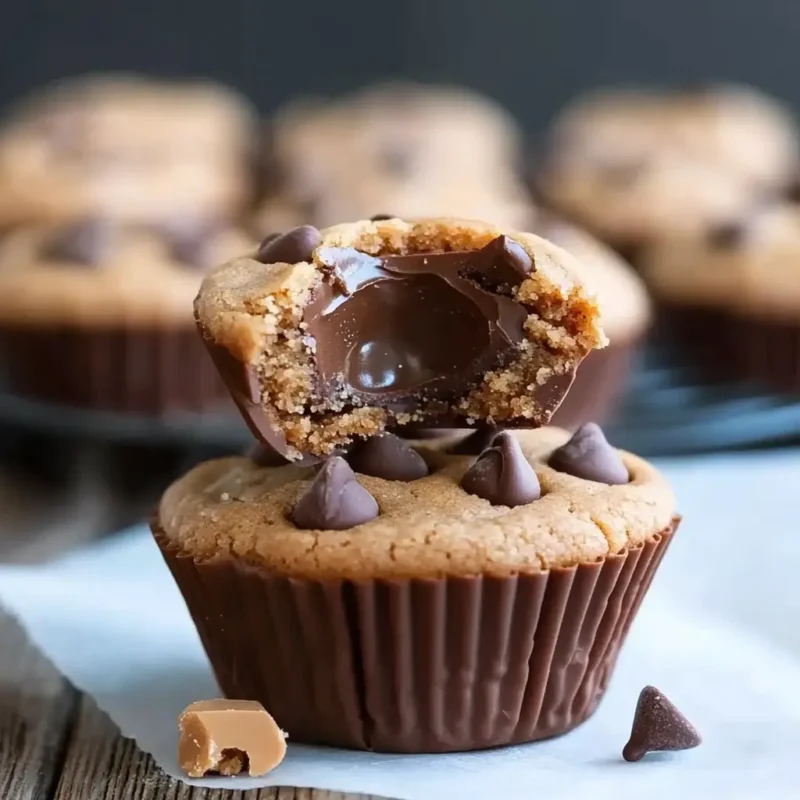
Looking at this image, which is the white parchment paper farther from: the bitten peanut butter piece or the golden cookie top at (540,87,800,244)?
the golden cookie top at (540,87,800,244)

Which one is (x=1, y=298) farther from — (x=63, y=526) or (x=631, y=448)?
(x=631, y=448)

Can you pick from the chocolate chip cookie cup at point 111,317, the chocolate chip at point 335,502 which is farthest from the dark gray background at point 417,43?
the chocolate chip at point 335,502

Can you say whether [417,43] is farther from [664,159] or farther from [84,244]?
[84,244]

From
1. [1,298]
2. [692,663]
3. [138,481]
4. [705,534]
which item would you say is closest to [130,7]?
[1,298]

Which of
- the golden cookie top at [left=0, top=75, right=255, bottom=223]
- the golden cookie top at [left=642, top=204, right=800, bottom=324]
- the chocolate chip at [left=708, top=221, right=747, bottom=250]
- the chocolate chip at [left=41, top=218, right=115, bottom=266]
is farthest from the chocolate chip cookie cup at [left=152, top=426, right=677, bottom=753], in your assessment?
the golden cookie top at [left=0, top=75, right=255, bottom=223]

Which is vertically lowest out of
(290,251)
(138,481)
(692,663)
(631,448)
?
(138,481)

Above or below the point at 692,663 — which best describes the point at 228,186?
below
